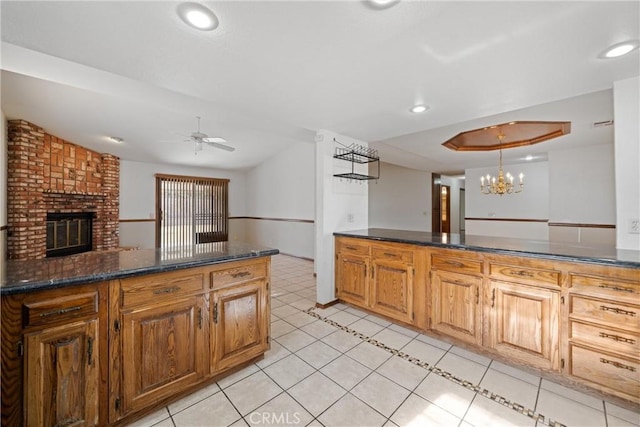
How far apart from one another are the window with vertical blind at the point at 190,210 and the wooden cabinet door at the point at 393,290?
5297mm

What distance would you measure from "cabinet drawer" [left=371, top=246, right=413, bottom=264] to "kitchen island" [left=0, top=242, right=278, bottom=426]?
4.60 ft

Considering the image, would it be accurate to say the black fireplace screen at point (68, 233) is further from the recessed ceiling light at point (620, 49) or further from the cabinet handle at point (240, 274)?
the recessed ceiling light at point (620, 49)

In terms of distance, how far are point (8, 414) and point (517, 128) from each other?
17.4ft

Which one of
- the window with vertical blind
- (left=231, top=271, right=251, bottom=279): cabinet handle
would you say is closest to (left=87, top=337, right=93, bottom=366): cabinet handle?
(left=231, top=271, right=251, bottom=279): cabinet handle

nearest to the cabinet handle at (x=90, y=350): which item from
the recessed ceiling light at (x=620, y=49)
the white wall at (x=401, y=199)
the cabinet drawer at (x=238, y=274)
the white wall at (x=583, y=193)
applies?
the cabinet drawer at (x=238, y=274)

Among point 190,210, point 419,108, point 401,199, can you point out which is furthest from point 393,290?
point 190,210

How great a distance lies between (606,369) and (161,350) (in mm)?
2748

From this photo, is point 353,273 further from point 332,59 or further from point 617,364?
point 332,59

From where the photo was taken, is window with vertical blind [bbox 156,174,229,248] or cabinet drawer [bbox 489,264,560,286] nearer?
cabinet drawer [bbox 489,264,560,286]

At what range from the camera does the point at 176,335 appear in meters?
1.57

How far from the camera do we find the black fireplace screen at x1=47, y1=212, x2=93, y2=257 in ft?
14.4

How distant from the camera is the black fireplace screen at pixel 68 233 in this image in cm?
438

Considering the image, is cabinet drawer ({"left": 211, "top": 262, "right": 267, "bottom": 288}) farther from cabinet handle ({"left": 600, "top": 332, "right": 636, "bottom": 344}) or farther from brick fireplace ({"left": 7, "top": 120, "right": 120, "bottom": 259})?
brick fireplace ({"left": 7, "top": 120, "right": 120, "bottom": 259})

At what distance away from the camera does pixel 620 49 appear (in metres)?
1.57
